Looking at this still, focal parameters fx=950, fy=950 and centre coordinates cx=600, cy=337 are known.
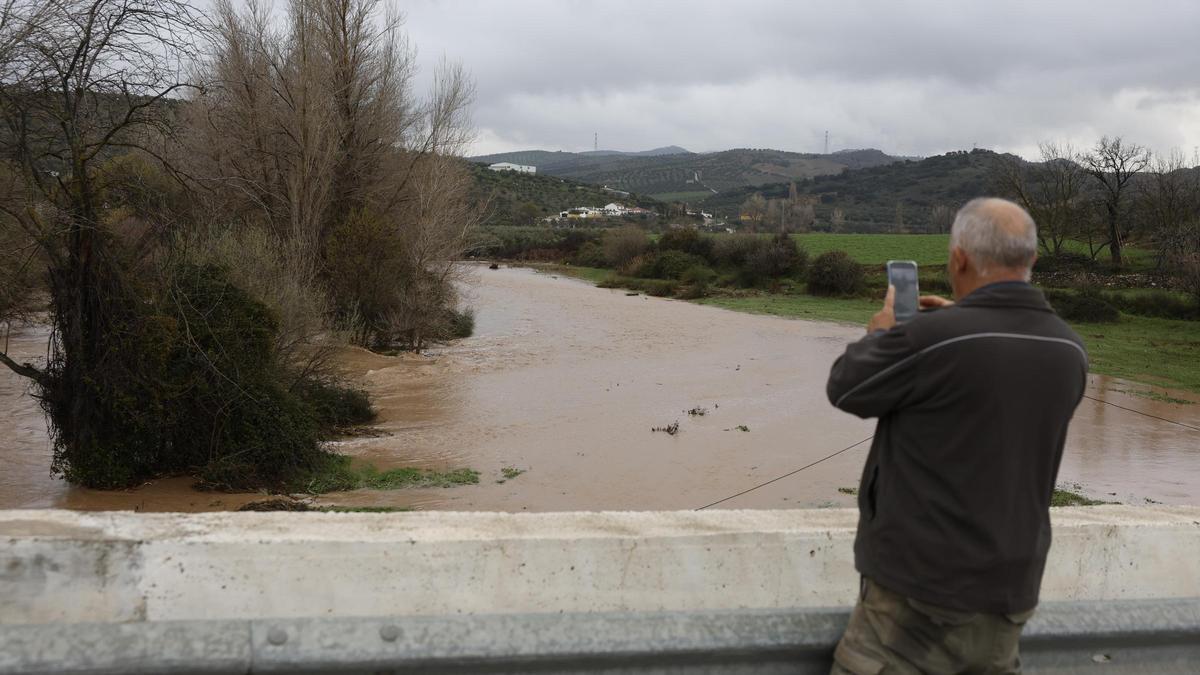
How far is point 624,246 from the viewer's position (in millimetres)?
62469

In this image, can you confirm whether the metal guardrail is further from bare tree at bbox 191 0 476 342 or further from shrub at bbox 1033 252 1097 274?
shrub at bbox 1033 252 1097 274

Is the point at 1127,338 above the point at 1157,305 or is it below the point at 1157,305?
below

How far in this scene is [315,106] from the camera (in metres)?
25.0

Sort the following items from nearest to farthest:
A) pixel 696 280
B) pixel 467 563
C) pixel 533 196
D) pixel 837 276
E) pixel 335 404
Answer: pixel 467 563
pixel 335 404
pixel 837 276
pixel 696 280
pixel 533 196

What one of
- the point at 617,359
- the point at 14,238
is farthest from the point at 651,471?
the point at 617,359

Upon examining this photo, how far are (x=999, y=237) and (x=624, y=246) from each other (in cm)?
6025

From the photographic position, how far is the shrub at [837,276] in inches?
1838

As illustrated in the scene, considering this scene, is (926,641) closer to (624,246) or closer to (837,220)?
(624,246)

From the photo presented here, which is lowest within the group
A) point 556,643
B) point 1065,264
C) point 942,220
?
point 1065,264

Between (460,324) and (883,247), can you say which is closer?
(460,324)

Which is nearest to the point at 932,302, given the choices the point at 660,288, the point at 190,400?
the point at 190,400

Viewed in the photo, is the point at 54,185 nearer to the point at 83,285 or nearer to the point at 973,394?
the point at 83,285

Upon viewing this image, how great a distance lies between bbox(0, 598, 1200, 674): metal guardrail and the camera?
2080 millimetres

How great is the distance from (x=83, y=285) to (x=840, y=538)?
34.5 feet
